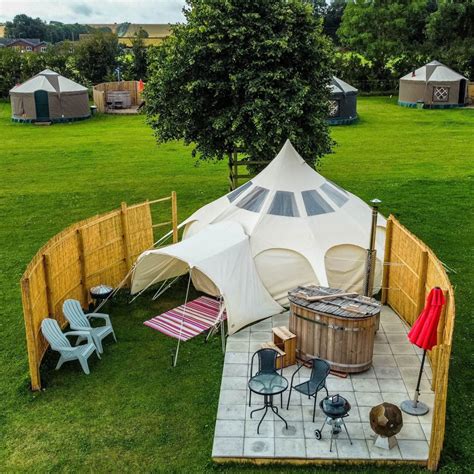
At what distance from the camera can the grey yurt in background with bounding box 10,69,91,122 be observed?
122 feet

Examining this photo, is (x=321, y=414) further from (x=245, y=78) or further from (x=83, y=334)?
(x=245, y=78)

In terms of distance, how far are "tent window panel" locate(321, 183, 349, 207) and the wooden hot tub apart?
362 cm

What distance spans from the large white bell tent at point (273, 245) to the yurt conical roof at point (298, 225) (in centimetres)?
2

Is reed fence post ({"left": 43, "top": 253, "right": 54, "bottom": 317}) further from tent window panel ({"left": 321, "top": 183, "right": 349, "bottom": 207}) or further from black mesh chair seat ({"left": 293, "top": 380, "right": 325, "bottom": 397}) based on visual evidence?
tent window panel ({"left": 321, "top": 183, "right": 349, "bottom": 207})

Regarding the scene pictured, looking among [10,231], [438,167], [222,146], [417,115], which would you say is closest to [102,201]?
[10,231]

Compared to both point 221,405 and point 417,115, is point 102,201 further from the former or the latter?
point 417,115

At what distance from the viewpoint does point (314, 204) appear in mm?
13406

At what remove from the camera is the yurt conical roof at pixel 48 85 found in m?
37.0

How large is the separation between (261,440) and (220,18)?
35.4 ft

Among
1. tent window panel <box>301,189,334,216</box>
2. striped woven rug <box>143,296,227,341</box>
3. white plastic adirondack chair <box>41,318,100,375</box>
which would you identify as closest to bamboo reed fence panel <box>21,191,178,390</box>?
white plastic adirondack chair <box>41,318,100,375</box>

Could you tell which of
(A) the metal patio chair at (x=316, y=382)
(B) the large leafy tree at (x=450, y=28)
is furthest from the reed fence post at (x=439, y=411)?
(B) the large leafy tree at (x=450, y=28)

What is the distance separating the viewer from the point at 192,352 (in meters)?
11.1

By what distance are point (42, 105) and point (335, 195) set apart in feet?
94.8

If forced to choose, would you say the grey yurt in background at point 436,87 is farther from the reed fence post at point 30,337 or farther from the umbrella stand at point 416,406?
the reed fence post at point 30,337
